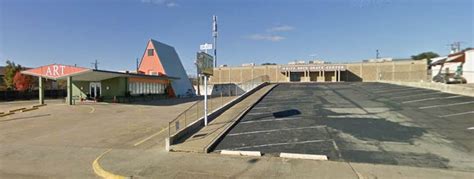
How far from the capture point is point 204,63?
12.2 m

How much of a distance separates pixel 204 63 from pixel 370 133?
277 inches

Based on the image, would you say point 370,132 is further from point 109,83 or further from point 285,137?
point 109,83

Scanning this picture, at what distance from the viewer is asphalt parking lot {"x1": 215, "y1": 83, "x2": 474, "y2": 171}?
7793 mm

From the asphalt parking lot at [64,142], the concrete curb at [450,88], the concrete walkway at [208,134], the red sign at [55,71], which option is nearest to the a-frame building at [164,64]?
the red sign at [55,71]

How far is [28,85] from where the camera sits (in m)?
47.0

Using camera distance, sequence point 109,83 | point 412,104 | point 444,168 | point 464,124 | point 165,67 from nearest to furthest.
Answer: point 444,168, point 464,124, point 412,104, point 109,83, point 165,67

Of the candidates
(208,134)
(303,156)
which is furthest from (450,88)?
(208,134)

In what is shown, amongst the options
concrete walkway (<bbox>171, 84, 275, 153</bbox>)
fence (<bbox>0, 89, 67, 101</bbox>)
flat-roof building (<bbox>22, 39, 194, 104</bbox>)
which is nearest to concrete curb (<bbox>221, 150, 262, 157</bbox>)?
concrete walkway (<bbox>171, 84, 275, 153</bbox>)

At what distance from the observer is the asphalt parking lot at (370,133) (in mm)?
7793

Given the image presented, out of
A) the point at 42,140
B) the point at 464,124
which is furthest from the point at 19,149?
the point at 464,124

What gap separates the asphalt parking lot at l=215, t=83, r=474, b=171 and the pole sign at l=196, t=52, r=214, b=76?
273cm

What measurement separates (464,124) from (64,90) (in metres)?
52.2

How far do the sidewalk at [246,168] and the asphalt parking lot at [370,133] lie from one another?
0.58 m

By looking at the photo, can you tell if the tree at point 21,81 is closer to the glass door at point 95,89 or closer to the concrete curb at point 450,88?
the glass door at point 95,89
